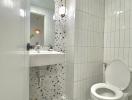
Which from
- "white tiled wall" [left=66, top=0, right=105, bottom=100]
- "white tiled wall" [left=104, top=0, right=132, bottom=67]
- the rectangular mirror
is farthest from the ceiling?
"white tiled wall" [left=104, top=0, right=132, bottom=67]

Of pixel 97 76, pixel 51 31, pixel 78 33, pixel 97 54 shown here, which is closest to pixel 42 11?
pixel 51 31

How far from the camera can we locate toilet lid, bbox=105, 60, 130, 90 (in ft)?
5.53

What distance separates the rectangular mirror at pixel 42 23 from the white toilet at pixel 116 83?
111cm

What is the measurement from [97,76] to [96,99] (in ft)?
2.59

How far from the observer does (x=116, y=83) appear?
1793mm

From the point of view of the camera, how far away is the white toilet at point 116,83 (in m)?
1.67

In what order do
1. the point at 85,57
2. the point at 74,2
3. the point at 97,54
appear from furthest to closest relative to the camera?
the point at 97,54 → the point at 85,57 → the point at 74,2

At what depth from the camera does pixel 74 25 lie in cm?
182

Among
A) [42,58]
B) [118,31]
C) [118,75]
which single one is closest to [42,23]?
[42,58]

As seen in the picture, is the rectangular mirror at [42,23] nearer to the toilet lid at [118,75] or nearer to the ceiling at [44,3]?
the ceiling at [44,3]

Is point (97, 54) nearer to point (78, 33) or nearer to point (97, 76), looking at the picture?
point (97, 76)

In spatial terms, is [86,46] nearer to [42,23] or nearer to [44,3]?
[42,23]

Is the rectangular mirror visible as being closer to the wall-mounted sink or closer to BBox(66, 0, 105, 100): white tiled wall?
BBox(66, 0, 105, 100): white tiled wall

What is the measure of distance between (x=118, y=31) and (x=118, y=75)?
0.78m
